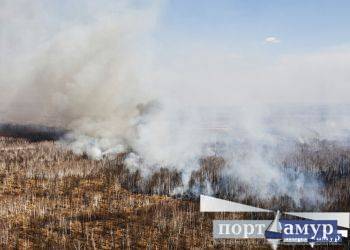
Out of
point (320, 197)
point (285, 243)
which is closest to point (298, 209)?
point (320, 197)

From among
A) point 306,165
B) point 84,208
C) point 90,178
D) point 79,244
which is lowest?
point 79,244

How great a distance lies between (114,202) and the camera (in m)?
43.5

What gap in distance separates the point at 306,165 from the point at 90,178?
112 feet

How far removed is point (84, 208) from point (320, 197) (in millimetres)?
25966

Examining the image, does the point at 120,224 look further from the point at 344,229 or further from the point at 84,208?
the point at 344,229

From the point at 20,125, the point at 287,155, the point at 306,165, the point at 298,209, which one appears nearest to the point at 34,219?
the point at 298,209

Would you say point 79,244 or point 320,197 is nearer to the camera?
point 79,244

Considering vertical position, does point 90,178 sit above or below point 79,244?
above

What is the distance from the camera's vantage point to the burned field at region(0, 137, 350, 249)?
33.9m

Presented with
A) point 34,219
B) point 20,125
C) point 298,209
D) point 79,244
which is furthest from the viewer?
point 20,125

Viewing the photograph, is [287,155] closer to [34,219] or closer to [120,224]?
[120,224]

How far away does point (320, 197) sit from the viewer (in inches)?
1740

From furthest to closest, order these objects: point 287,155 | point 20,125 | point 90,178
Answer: point 20,125 < point 287,155 < point 90,178

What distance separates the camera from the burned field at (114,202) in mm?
33875
